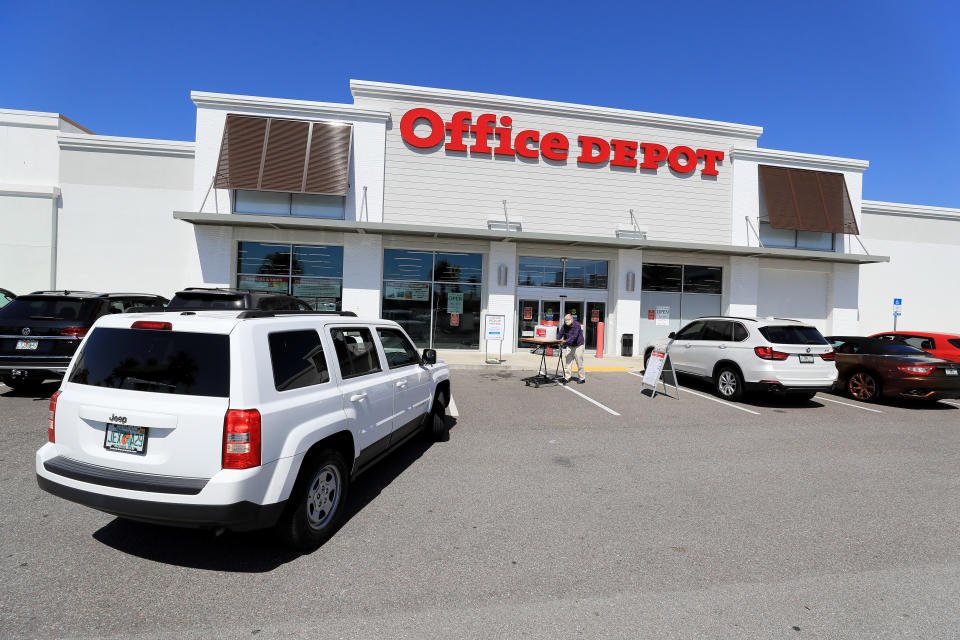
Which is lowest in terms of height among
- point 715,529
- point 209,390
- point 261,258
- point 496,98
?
point 715,529

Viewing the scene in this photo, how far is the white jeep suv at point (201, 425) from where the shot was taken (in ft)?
9.47

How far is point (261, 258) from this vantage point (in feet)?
52.4

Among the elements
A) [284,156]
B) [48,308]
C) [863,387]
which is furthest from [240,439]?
[284,156]

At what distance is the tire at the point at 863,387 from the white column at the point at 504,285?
977 centimetres

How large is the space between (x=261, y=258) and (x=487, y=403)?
11.0 m

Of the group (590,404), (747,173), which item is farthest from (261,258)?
(747,173)

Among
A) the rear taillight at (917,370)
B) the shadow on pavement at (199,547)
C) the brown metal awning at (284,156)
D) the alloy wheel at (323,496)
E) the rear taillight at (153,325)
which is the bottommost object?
the shadow on pavement at (199,547)

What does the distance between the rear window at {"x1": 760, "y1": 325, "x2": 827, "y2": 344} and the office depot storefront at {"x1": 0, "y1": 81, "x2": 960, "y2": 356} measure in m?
7.80

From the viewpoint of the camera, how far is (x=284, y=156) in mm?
15156

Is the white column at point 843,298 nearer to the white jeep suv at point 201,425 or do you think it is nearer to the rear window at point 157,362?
the white jeep suv at point 201,425

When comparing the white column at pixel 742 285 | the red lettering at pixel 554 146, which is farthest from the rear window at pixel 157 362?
the white column at pixel 742 285

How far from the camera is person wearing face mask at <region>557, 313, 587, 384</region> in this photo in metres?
11.4

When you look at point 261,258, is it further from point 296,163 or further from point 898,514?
point 898,514

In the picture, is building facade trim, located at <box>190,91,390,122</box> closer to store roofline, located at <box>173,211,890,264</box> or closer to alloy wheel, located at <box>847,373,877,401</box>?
store roofline, located at <box>173,211,890,264</box>
